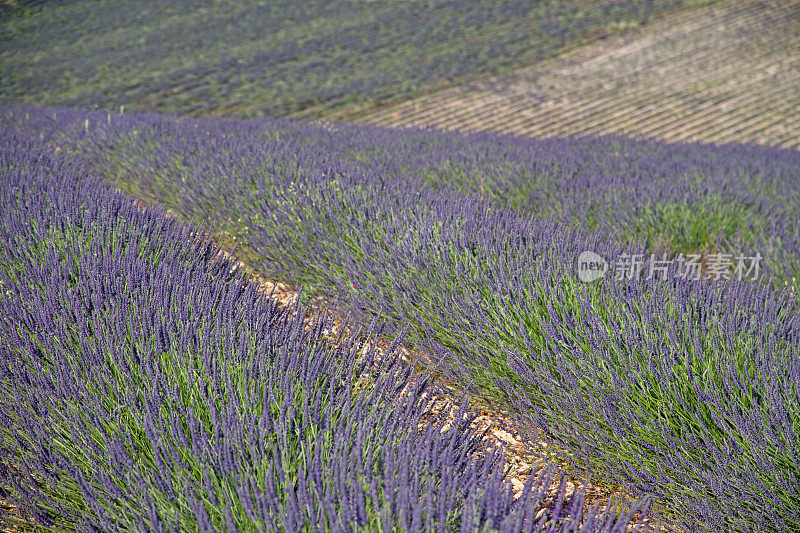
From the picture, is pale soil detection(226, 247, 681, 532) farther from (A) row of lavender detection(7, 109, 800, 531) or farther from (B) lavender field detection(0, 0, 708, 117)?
(B) lavender field detection(0, 0, 708, 117)

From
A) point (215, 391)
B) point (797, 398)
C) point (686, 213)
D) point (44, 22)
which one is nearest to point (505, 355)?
point (797, 398)

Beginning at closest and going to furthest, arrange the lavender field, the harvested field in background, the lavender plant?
the lavender plant, the harvested field in background, the lavender field

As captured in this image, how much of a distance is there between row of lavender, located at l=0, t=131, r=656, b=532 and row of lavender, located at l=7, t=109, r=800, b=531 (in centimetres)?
31

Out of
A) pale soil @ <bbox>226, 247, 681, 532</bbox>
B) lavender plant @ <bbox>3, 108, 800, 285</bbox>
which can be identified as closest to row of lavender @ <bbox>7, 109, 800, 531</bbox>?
pale soil @ <bbox>226, 247, 681, 532</bbox>

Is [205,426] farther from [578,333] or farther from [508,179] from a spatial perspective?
[508,179]

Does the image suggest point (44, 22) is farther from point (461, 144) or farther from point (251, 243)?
point (251, 243)

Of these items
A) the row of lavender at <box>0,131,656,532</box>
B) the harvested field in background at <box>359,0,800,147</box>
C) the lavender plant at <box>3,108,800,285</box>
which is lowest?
the harvested field in background at <box>359,0,800,147</box>

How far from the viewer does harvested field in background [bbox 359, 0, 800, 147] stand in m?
11.3

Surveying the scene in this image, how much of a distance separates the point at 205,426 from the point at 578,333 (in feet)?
4.09

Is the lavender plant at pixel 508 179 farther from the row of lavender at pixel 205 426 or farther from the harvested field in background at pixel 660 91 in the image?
the harvested field in background at pixel 660 91

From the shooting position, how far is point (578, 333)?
1902mm

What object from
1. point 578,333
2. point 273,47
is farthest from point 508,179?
point 273,47

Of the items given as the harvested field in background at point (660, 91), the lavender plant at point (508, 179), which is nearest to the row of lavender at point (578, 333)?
→ the lavender plant at point (508, 179)

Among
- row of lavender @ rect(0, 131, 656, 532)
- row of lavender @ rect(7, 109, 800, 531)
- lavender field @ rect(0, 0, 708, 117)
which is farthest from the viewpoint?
lavender field @ rect(0, 0, 708, 117)
